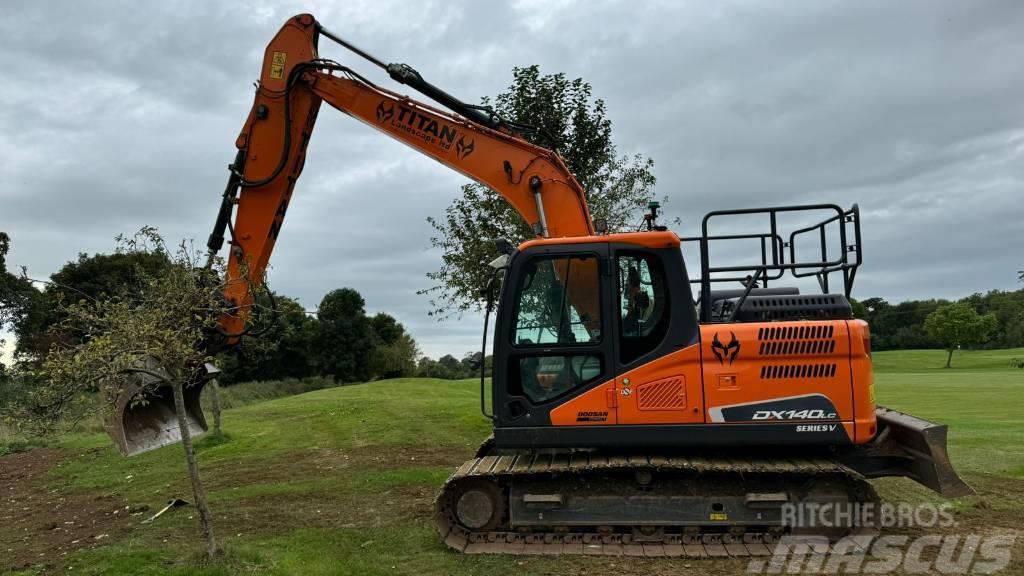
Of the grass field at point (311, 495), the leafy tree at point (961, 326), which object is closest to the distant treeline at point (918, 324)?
the leafy tree at point (961, 326)

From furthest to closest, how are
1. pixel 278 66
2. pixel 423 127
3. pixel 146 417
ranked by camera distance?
1. pixel 278 66
2. pixel 423 127
3. pixel 146 417

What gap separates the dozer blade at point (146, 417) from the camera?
736 centimetres

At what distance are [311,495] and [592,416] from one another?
4.85m

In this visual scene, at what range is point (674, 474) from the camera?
6680 mm

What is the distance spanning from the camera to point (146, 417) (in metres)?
8.52

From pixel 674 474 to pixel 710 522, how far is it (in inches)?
21.5

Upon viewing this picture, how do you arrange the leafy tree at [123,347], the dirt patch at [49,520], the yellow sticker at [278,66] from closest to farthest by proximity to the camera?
1. the leafy tree at [123,347]
2. the dirt patch at [49,520]
3. the yellow sticker at [278,66]

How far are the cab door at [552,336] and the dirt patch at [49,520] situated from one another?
4.95 meters

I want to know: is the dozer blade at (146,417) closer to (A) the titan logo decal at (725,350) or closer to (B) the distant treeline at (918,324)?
(A) the titan logo decal at (725,350)

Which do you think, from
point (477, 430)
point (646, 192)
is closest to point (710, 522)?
point (646, 192)

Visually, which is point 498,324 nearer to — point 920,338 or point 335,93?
point 335,93

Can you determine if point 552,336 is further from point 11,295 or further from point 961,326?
point 961,326

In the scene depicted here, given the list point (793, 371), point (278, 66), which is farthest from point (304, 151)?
point (793, 371)

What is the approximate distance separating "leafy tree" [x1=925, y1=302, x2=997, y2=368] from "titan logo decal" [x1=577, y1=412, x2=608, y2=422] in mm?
59866
